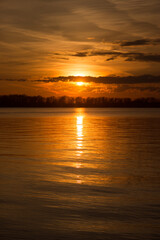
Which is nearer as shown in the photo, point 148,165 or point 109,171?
point 109,171

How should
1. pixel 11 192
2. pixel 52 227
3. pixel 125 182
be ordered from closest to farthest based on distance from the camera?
pixel 52 227
pixel 11 192
pixel 125 182

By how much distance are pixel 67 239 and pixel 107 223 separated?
53.3 inches

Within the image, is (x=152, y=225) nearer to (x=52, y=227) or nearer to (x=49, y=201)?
(x=52, y=227)

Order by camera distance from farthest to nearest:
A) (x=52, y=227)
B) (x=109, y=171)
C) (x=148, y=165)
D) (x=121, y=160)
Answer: (x=121, y=160) → (x=148, y=165) → (x=109, y=171) → (x=52, y=227)

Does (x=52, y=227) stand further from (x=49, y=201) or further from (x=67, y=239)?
(x=49, y=201)

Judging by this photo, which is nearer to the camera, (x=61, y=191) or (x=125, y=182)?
A: (x=61, y=191)

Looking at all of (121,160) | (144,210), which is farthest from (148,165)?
(144,210)

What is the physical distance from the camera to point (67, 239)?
7.22m

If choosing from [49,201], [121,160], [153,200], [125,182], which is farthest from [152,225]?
[121,160]

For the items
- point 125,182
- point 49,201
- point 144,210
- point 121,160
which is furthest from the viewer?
point 121,160

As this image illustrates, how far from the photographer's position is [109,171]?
14555 mm

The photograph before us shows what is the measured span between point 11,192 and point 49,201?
172 centimetres

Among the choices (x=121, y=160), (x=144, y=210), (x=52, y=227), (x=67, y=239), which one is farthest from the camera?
(x=121, y=160)

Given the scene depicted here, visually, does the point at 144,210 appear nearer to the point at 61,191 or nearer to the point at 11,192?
the point at 61,191
